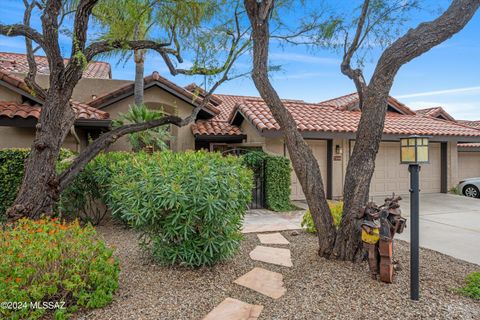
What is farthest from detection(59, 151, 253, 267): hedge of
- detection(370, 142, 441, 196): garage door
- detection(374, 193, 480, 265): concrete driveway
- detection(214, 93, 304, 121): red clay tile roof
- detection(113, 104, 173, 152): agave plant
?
detection(370, 142, 441, 196): garage door

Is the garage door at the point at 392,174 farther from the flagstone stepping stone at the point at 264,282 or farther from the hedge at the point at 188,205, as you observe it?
the hedge at the point at 188,205

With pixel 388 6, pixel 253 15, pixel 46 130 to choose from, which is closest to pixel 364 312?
pixel 253 15

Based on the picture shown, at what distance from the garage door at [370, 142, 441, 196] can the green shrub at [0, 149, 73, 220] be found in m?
12.2

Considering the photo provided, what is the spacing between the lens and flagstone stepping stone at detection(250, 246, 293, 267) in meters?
4.72

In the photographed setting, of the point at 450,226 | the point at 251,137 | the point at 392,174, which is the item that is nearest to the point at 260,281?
the point at 450,226

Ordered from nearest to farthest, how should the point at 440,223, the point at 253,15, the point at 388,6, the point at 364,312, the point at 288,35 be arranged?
the point at 364,312 → the point at 253,15 → the point at 388,6 → the point at 288,35 → the point at 440,223

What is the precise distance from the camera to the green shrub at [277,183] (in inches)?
379

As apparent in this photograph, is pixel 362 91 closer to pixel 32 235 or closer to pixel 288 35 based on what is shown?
pixel 288 35

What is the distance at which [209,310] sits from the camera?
321cm

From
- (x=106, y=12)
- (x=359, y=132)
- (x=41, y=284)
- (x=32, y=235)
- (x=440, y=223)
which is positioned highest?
(x=106, y=12)

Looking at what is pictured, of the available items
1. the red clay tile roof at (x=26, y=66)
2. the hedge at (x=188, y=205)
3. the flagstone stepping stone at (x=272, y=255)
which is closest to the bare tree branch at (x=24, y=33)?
the hedge at (x=188, y=205)

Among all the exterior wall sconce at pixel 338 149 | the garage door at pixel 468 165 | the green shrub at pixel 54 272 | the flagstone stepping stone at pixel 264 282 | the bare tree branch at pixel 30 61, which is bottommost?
the flagstone stepping stone at pixel 264 282

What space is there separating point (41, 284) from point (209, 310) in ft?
5.51

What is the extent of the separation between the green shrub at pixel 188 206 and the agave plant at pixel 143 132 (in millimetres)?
6267
